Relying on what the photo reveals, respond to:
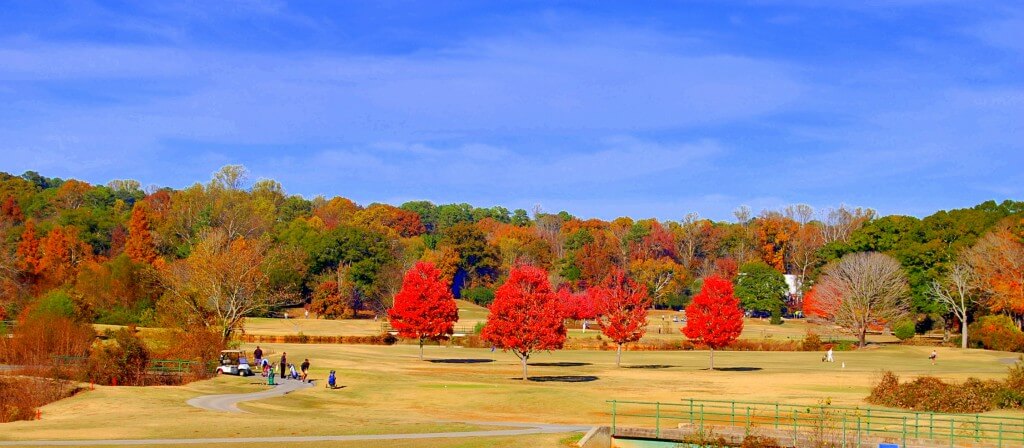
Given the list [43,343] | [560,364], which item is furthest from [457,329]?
[43,343]

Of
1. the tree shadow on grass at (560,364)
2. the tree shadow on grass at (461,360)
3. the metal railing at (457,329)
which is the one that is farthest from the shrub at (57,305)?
the metal railing at (457,329)

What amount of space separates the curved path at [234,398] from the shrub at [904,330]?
8413 centimetres

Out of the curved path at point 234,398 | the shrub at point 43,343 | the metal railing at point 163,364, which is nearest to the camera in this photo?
the curved path at point 234,398

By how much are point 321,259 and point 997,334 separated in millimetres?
91937

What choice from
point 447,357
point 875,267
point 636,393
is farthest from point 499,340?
point 875,267

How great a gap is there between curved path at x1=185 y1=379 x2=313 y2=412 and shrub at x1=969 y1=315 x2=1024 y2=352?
7766cm

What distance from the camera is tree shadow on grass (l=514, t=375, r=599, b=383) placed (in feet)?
232

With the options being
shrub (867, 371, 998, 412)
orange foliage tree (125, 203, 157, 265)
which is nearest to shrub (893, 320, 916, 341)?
shrub (867, 371, 998, 412)

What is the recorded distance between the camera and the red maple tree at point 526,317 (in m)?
70.4

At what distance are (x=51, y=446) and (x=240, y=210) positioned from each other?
12639 centimetres

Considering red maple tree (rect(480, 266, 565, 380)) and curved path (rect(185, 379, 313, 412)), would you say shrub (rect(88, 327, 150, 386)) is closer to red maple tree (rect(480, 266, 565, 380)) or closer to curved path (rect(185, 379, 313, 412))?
curved path (rect(185, 379, 313, 412))

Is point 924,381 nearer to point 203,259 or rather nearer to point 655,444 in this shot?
point 655,444

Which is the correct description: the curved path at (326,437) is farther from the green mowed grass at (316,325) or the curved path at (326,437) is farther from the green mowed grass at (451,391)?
the green mowed grass at (316,325)

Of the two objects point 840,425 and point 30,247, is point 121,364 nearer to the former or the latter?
point 840,425
